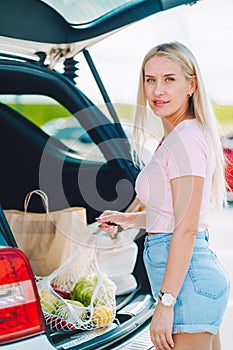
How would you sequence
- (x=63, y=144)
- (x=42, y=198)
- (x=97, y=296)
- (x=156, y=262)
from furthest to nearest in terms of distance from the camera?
1. (x=63, y=144)
2. (x=42, y=198)
3. (x=97, y=296)
4. (x=156, y=262)

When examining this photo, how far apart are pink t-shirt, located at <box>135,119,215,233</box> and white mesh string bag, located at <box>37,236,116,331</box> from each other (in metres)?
0.64

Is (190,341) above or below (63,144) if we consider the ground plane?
below

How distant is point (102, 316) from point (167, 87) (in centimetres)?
92

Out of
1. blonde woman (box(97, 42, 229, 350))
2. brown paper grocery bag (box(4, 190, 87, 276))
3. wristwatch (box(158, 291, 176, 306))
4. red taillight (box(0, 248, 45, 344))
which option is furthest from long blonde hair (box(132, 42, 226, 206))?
brown paper grocery bag (box(4, 190, 87, 276))

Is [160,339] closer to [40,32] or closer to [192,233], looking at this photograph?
[192,233]

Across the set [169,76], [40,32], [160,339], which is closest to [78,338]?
[160,339]

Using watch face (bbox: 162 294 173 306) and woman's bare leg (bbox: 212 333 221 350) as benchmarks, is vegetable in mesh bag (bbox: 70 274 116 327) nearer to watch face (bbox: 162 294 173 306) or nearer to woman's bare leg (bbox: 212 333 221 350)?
woman's bare leg (bbox: 212 333 221 350)

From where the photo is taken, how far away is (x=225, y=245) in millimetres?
5852

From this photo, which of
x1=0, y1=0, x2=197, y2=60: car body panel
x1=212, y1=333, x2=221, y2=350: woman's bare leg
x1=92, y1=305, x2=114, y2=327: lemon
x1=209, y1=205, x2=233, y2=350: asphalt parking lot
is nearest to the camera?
x1=212, y1=333, x2=221, y2=350: woman's bare leg

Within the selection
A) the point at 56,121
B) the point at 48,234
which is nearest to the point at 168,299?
the point at 48,234

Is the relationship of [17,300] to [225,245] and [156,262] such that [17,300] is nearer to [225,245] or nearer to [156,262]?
[156,262]

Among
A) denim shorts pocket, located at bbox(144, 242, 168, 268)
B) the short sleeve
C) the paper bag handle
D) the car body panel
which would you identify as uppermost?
the car body panel

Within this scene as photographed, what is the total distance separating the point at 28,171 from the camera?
3.65m

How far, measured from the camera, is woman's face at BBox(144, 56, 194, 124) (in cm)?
201
